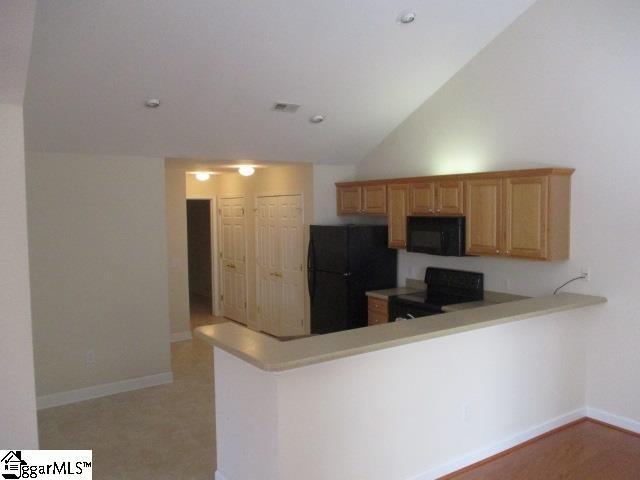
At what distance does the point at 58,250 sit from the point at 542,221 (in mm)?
4161

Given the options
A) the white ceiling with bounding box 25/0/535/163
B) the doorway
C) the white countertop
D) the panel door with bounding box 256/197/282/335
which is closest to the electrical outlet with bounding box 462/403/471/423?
the white countertop

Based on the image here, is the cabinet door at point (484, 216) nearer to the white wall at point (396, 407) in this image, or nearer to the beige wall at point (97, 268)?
the white wall at point (396, 407)

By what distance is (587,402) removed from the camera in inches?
164

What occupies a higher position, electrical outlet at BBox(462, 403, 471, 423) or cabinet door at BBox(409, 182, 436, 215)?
cabinet door at BBox(409, 182, 436, 215)

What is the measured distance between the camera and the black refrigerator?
562 centimetres

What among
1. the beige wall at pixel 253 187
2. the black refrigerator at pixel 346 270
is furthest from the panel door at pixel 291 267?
the black refrigerator at pixel 346 270

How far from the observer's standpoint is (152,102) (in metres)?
4.11

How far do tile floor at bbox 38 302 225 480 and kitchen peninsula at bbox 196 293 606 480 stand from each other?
61cm

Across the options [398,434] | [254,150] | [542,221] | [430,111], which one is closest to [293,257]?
[254,150]

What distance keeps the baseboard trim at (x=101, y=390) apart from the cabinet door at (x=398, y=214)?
272 centimetres

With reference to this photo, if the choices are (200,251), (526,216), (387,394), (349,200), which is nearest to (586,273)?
(526,216)

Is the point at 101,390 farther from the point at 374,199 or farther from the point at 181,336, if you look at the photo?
the point at 374,199

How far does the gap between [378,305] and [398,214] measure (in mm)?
987

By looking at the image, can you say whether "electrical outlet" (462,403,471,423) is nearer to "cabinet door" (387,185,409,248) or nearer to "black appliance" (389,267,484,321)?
"black appliance" (389,267,484,321)
